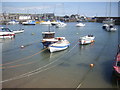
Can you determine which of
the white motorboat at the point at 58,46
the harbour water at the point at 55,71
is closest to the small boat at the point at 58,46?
the white motorboat at the point at 58,46

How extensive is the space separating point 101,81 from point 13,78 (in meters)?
7.16

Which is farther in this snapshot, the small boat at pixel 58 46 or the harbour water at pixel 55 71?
the small boat at pixel 58 46

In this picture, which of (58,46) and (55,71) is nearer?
(55,71)

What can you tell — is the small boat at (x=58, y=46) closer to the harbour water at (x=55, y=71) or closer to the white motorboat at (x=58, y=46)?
the white motorboat at (x=58, y=46)

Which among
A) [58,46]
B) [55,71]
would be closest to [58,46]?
[58,46]

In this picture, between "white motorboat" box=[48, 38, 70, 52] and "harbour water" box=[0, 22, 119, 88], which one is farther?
"white motorboat" box=[48, 38, 70, 52]

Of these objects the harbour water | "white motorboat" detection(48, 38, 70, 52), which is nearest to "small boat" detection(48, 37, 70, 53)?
"white motorboat" detection(48, 38, 70, 52)

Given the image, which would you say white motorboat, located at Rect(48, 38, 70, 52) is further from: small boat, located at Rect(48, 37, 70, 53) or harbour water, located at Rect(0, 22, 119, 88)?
harbour water, located at Rect(0, 22, 119, 88)

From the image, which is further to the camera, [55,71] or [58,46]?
[58,46]

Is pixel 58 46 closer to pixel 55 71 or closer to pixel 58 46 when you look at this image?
pixel 58 46

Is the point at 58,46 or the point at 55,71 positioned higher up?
the point at 58,46

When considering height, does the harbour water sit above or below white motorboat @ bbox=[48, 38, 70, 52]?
below

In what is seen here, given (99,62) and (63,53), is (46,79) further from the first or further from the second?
(63,53)

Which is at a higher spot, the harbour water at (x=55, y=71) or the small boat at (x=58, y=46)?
the small boat at (x=58, y=46)
